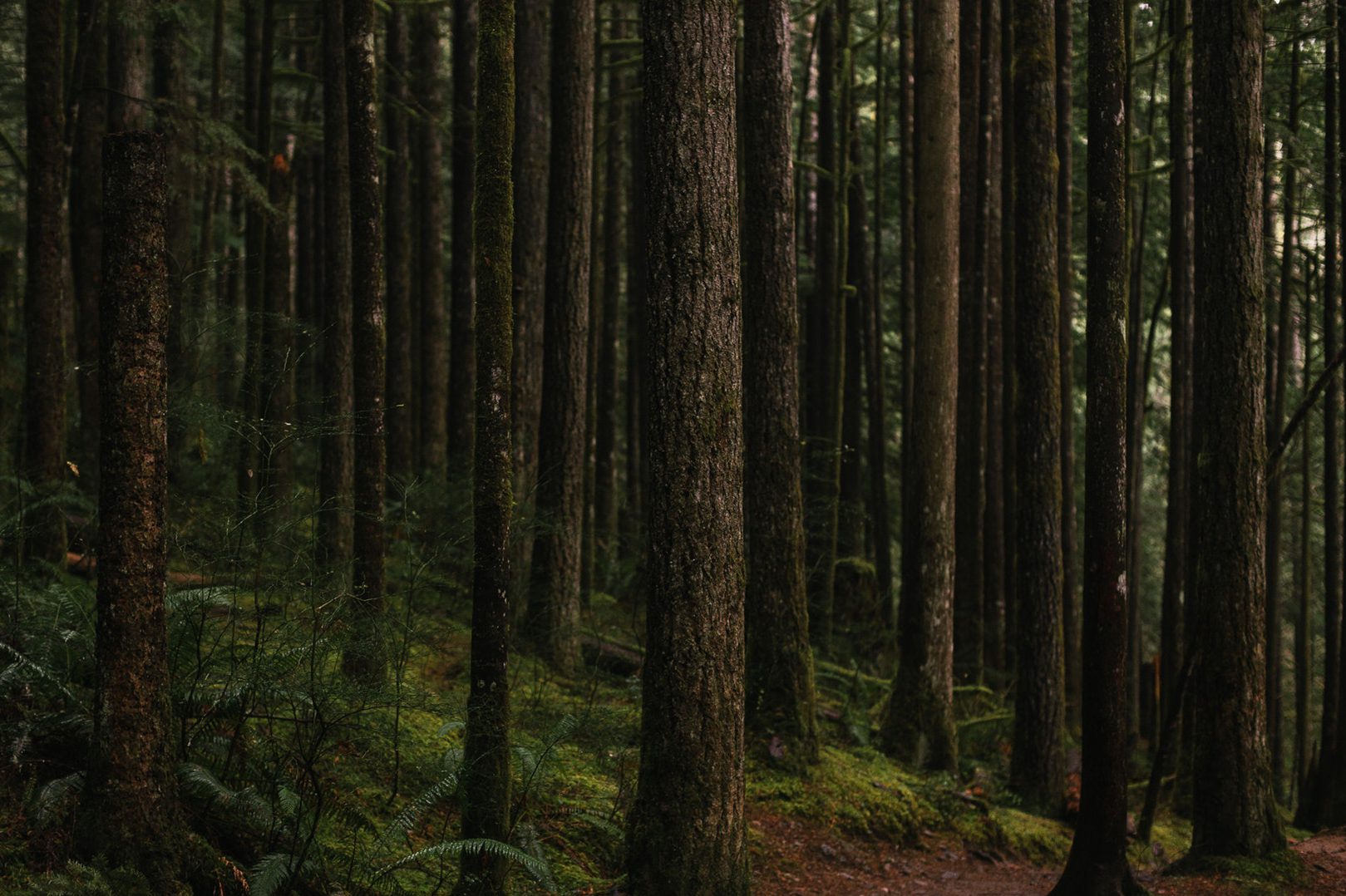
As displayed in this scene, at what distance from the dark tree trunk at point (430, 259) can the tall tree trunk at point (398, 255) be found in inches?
11.3

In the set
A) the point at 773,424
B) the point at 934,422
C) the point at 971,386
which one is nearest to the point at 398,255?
the point at 971,386

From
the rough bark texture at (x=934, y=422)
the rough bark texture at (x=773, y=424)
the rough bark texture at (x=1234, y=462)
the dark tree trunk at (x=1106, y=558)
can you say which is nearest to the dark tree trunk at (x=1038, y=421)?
the rough bark texture at (x=934, y=422)

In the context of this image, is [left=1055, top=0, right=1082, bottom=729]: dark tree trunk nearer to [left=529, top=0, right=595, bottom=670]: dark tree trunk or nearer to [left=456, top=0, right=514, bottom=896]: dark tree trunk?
[left=529, top=0, right=595, bottom=670]: dark tree trunk

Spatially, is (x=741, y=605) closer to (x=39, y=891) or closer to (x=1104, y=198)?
(x=39, y=891)

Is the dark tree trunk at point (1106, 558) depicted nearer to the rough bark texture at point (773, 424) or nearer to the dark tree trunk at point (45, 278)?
the rough bark texture at point (773, 424)

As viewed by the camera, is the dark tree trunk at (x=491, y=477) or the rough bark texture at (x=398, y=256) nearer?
the dark tree trunk at (x=491, y=477)

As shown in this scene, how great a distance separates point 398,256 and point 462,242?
Answer: 1.10 m

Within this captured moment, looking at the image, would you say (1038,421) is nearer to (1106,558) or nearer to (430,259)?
(1106,558)

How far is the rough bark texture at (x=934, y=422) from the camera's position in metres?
12.0

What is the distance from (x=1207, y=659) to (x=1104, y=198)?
162 inches

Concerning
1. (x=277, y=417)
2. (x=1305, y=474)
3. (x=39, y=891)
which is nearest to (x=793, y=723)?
(x=277, y=417)

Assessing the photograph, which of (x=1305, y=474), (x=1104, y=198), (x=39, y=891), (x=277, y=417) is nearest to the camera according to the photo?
(x=39, y=891)

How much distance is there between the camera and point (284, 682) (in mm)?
6133

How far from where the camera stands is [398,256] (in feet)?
58.5
